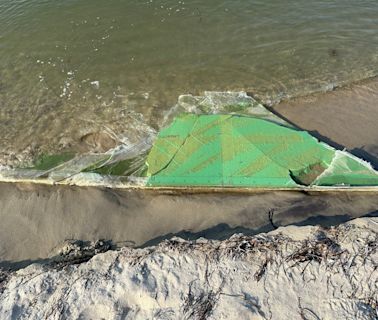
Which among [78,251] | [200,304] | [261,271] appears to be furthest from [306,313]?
[78,251]

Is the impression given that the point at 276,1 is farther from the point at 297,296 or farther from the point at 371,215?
the point at 297,296

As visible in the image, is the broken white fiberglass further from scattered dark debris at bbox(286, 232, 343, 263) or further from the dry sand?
scattered dark debris at bbox(286, 232, 343, 263)

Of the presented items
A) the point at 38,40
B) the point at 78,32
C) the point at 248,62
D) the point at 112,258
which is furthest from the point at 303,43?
the point at 112,258

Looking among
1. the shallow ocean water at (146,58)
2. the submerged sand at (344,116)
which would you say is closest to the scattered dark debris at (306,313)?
the submerged sand at (344,116)

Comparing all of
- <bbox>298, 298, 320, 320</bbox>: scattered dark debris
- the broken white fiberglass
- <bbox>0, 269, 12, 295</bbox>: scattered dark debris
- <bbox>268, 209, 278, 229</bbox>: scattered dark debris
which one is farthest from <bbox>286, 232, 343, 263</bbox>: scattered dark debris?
<bbox>0, 269, 12, 295</bbox>: scattered dark debris

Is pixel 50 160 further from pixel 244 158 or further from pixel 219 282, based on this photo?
pixel 219 282
